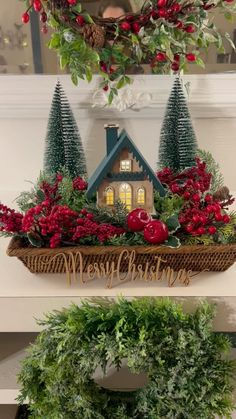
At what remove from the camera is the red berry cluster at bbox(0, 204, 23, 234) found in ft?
2.85

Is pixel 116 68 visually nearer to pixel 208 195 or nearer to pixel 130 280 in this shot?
pixel 208 195

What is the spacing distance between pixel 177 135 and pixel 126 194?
0.36m

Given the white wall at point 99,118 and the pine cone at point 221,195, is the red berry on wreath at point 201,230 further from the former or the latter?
the white wall at point 99,118

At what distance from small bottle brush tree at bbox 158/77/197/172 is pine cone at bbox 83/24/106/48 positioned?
0.28 m

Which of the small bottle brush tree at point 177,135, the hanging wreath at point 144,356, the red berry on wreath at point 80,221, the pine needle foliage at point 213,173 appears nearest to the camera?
the hanging wreath at point 144,356

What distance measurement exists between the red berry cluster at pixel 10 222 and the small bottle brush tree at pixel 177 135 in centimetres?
52

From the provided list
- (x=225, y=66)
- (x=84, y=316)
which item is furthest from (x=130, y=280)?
(x=225, y=66)

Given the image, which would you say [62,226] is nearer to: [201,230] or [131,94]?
[201,230]

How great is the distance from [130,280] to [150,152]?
583 millimetres

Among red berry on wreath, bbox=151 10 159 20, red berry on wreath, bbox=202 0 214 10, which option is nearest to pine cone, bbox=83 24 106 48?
red berry on wreath, bbox=151 10 159 20

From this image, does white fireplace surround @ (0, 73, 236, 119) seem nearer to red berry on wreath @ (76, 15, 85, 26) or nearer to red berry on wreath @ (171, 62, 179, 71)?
red berry on wreath @ (171, 62, 179, 71)

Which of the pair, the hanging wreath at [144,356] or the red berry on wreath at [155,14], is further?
the red berry on wreath at [155,14]

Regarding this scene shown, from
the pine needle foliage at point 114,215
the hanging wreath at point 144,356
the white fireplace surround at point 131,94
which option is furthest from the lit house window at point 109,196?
the white fireplace surround at point 131,94

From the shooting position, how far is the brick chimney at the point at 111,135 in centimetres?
93
